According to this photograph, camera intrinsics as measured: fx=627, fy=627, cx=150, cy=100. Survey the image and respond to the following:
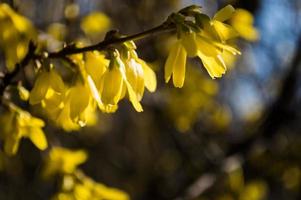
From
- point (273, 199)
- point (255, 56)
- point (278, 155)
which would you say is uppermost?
point (255, 56)

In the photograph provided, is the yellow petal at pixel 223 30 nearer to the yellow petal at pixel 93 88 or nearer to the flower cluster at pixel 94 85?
the flower cluster at pixel 94 85

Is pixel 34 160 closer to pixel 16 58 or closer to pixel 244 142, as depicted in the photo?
pixel 244 142

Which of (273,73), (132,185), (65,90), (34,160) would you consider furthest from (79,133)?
(65,90)

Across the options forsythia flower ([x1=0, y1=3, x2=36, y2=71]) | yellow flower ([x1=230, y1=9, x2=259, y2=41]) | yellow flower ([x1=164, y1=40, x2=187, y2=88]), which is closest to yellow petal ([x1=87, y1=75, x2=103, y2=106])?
yellow flower ([x1=164, y1=40, x2=187, y2=88])

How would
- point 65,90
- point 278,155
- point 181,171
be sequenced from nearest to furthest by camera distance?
point 65,90
point 278,155
point 181,171

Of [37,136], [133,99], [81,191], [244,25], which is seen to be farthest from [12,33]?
[244,25]

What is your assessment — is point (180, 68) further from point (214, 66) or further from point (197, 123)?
point (197, 123)
